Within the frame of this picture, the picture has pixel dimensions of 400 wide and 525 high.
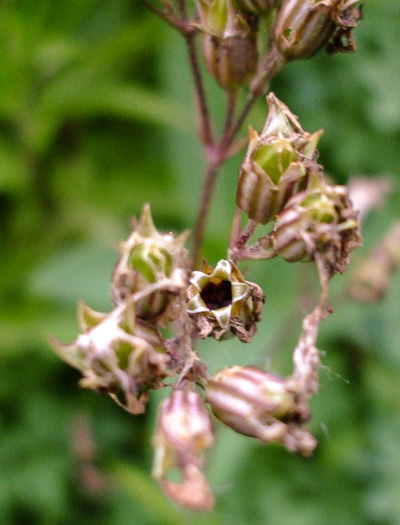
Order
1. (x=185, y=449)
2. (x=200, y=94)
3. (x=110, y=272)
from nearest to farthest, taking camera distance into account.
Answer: (x=185, y=449) < (x=200, y=94) < (x=110, y=272)

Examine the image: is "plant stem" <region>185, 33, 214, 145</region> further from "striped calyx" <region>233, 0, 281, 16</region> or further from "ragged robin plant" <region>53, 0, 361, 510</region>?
"ragged robin plant" <region>53, 0, 361, 510</region>

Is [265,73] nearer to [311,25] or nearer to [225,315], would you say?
[311,25]

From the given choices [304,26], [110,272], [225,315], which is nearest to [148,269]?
[225,315]

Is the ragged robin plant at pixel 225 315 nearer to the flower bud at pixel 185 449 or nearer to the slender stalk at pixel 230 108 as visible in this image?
the flower bud at pixel 185 449

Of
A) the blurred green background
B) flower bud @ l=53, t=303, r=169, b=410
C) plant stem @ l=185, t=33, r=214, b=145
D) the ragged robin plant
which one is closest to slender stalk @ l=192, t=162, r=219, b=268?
plant stem @ l=185, t=33, r=214, b=145

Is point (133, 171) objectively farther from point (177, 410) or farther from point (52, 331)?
point (177, 410)

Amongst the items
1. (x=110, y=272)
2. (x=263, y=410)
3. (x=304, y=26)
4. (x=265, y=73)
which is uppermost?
(x=304, y=26)

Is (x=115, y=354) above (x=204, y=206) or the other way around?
above
